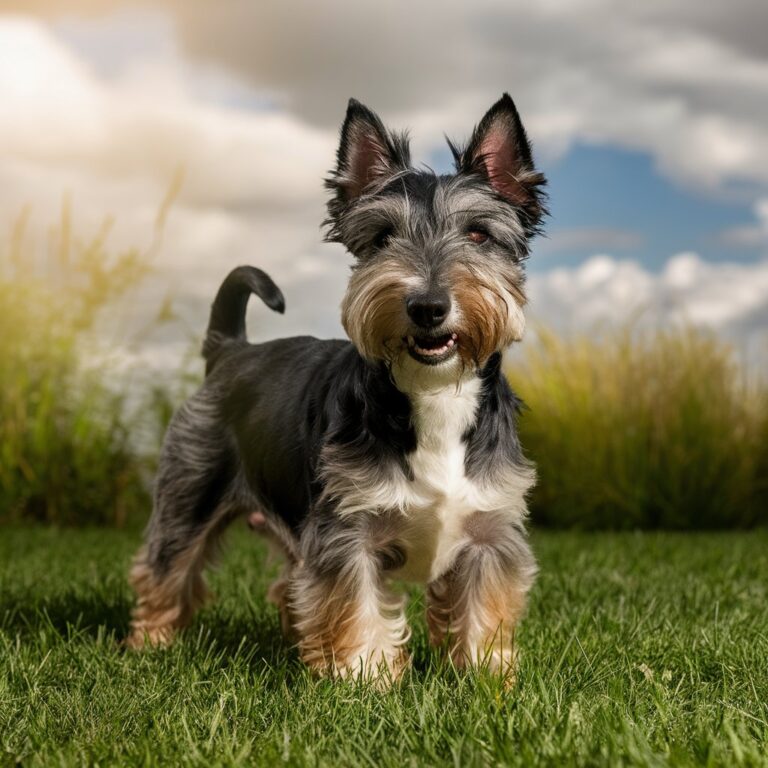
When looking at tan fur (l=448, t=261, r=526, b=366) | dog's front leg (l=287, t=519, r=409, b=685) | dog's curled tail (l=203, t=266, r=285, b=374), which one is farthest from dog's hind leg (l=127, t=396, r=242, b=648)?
tan fur (l=448, t=261, r=526, b=366)

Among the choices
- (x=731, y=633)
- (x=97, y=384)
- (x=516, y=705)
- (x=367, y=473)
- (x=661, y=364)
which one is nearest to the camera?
(x=516, y=705)

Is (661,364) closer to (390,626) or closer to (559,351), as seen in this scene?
(559,351)

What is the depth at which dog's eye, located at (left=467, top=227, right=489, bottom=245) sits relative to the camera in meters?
3.80

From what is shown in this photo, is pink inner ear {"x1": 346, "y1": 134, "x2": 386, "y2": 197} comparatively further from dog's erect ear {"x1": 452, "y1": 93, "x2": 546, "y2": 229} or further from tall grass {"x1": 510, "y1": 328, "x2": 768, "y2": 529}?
tall grass {"x1": 510, "y1": 328, "x2": 768, "y2": 529}

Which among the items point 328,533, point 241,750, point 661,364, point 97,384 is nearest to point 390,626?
point 328,533

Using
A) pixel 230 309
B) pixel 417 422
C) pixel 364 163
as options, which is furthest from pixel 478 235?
pixel 230 309

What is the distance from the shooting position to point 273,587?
5242 mm

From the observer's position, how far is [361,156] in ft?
13.4

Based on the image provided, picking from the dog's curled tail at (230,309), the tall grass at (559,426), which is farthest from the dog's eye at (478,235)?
the tall grass at (559,426)

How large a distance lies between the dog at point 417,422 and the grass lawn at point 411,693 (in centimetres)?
24

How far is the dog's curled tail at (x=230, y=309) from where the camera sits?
5102mm

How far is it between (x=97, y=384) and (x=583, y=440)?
5.07 m

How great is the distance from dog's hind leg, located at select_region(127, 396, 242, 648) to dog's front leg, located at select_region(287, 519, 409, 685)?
3.64ft

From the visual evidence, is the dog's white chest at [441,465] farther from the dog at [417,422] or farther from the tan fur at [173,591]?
the tan fur at [173,591]
